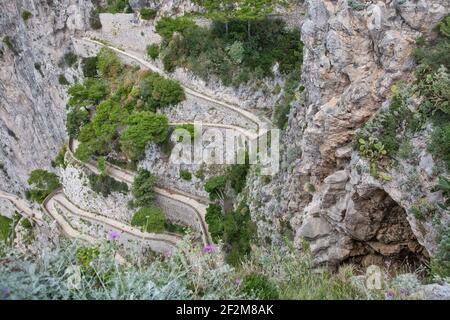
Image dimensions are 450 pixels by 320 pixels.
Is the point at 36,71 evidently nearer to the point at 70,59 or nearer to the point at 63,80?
the point at 63,80

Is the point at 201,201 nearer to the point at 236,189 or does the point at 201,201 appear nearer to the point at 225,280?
the point at 236,189

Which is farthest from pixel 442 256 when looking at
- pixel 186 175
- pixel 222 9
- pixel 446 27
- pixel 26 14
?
pixel 26 14

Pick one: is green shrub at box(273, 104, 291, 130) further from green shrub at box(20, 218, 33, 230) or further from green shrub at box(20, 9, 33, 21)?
green shrub at box(20, 9, 33, 21)

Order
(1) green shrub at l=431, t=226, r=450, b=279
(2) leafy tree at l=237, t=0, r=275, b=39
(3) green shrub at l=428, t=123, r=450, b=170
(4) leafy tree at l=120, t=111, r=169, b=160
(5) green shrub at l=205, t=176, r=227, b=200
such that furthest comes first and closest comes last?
1. (4) leafy tree at l=120, t=111, r=169, b=160
2. (2) leafy tree at l=237, t=0, r=275, b=39
3. (5) green shrub at l=205, t=176, r=227, b=200
4. (3) green shrub at l=428, t=123, r=450, b=170
5. (1) green shrub at l=431, t=226, r=450, b=279

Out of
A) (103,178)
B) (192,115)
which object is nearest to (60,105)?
(103,178)

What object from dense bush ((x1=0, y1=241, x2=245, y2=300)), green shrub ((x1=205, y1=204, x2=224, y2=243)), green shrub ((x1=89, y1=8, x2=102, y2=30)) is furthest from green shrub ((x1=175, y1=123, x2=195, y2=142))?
dense bush ((x1=0, y1=241, x2=245, y2=300))

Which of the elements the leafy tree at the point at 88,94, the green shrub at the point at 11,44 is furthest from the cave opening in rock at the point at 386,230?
the green shrub at the point at 11,44
